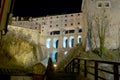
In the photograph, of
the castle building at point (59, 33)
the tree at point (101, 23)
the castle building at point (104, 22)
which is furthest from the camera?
the castle building at point (59, 33)

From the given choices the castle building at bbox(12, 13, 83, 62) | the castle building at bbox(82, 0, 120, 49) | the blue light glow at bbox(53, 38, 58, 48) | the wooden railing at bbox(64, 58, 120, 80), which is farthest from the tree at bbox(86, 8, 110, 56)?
the blue light glow at bbox(53, 38, 58, 48)

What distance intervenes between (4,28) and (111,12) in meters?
27.8

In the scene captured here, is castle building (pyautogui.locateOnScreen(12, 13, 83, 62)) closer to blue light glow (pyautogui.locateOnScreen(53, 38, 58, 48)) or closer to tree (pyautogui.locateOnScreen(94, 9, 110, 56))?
blue light glow (pyautogui.locateOnScreen(53, 38, 58, 48))

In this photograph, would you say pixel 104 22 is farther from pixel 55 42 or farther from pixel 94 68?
pixel 55 42

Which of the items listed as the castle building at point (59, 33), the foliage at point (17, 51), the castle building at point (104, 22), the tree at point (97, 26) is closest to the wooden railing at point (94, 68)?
the tree at point (97, 26)

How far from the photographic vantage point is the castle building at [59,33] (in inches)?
2368

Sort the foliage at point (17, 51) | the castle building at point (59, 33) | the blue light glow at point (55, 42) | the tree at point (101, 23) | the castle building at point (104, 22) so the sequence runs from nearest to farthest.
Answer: the tree at point (101, 23) → the castle building at point (104, 22) → the foliage at point (17, 51) → the castle building at point (59, 33) → the blue light glow at point (55, 42)

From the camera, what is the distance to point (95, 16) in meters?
29.2

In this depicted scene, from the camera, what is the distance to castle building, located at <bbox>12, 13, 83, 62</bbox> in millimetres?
60156

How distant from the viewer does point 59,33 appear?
209 feet

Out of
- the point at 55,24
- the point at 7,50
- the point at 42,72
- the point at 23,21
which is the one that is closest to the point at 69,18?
the point at 55,24

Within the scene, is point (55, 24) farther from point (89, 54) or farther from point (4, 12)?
point (4, 12)

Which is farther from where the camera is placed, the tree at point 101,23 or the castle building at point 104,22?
the castle building at point 104,22

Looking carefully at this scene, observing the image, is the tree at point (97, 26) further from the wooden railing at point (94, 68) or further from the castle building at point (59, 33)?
the castle building at point (59, 33)
